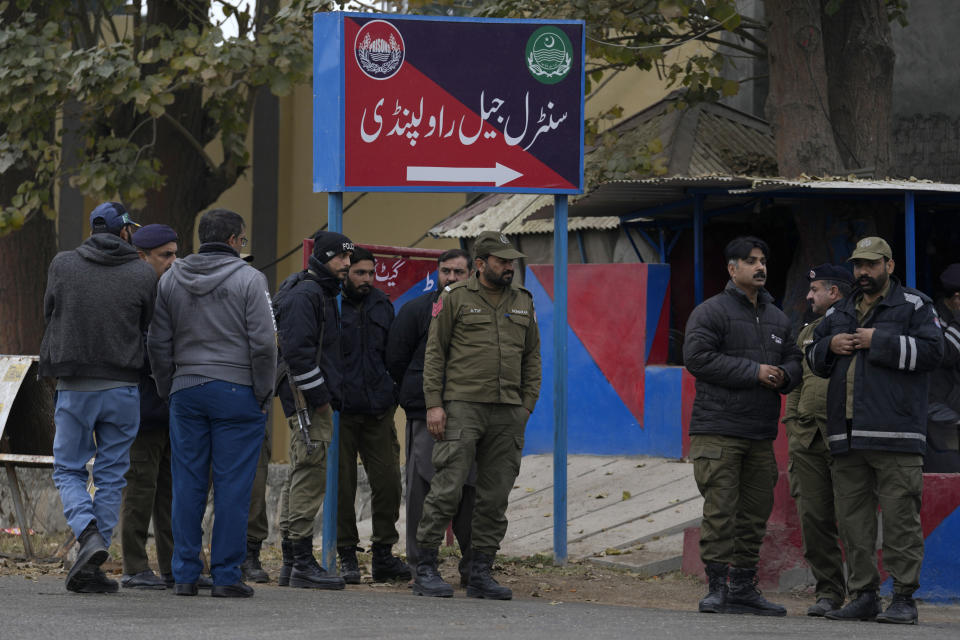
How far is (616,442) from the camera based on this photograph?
13156mm

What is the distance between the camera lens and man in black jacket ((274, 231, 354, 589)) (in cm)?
799

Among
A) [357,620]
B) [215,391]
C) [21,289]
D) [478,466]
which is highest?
[21,289]

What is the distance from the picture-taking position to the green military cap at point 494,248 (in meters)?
8.17

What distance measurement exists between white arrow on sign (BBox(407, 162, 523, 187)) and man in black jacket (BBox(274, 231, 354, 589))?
1.04 meters

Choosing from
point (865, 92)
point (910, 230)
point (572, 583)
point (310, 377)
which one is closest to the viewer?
point (310, 377)

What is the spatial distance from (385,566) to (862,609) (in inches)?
112

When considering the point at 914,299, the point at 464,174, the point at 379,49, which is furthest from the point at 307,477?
the point at 914,299

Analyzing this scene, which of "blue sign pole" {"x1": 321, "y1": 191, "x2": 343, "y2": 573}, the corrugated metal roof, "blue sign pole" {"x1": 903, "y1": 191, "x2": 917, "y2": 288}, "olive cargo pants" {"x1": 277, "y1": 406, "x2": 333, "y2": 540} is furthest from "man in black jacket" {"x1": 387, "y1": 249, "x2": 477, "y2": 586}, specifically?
"blue sign pole" {"x1": 903, "y1": 191, "x2": 917, "y2": 288}

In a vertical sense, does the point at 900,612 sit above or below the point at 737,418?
below

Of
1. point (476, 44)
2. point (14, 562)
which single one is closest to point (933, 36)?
point (476, 44)

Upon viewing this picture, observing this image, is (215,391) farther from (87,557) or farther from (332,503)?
(332,503)

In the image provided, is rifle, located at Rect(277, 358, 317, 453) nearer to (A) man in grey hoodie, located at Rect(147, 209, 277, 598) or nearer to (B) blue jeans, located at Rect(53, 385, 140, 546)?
(A) man in grey hoodie, located at Rect(147, 209, 277, 598)

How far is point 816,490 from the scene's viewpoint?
8.09 metres

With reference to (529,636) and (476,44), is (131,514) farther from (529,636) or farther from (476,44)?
(476,44)
